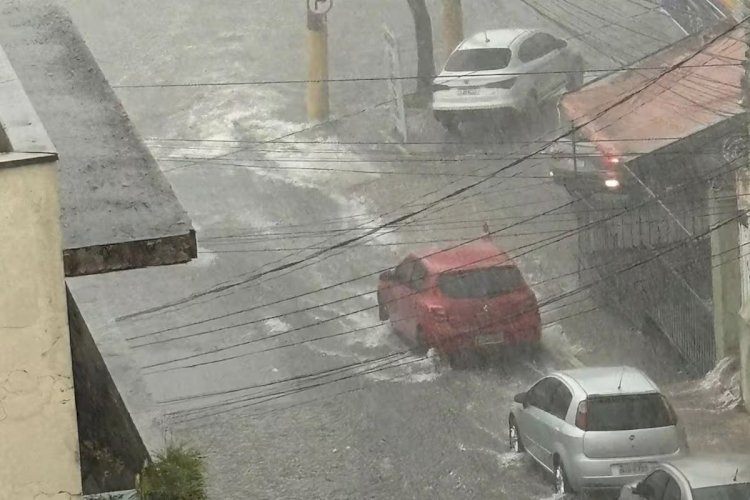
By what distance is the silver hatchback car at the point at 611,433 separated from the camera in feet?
35.7

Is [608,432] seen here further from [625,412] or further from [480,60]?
[480,60]

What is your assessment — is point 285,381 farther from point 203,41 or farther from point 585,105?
point 203,41

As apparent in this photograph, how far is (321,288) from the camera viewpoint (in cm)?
1727

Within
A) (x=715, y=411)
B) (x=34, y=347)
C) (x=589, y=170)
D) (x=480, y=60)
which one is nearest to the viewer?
(x=34, y=347)

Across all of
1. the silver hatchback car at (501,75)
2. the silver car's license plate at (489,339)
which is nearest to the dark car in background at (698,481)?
the silver car's license plate at (489,339)

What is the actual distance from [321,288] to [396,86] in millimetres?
4609

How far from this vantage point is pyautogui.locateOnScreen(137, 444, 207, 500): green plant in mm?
4172

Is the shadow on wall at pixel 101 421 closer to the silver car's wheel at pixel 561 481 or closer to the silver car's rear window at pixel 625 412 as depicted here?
the silver car's rear window at pixel 625 412

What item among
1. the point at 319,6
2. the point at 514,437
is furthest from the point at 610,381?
A: the point at 319,6

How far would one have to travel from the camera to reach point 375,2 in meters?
26.3

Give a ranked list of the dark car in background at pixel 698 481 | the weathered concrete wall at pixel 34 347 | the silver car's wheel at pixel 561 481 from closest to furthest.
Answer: the weathered concrete wall at pixel 34 347, the dark car in background at pixel 698 481, the silver car's wheel at pixel 561 481

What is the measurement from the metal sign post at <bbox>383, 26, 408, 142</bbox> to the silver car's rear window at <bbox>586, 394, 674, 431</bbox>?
9645 millimetres

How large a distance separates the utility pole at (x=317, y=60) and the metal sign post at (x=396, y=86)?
3.64ft

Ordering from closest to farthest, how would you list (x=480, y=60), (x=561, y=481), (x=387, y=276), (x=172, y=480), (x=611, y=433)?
(x=172, y=480) → (x=611, y=433) → (x=561, y=481) → (x=387, y=276) → (x=480, y=60)
